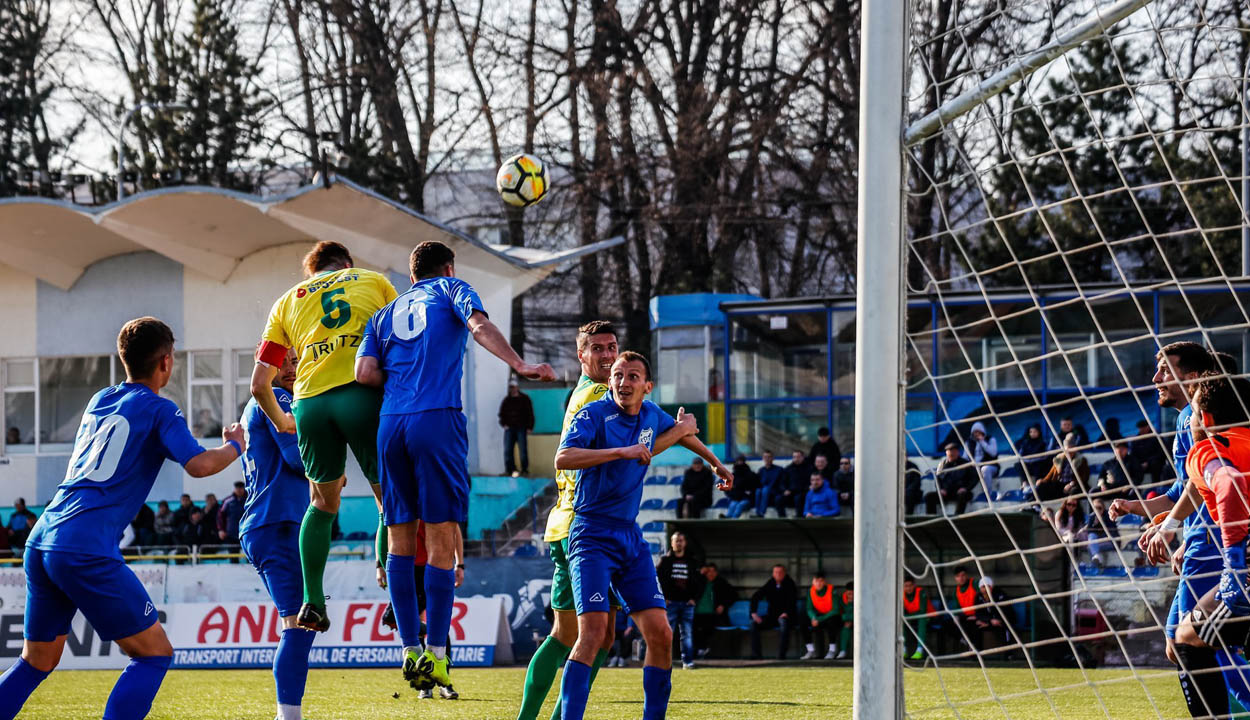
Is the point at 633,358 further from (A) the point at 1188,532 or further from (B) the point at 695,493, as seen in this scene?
(B) the point at 695,493

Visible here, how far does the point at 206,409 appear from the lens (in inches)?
1074

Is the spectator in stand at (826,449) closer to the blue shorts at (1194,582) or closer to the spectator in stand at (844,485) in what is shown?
the spectator in stand at (844,485)

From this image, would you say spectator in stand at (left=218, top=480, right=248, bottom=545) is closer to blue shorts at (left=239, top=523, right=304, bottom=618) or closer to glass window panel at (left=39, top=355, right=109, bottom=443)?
glass window panel at (left=39, top=355, right=109, bottom=443)

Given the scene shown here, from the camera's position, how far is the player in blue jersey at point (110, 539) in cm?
583

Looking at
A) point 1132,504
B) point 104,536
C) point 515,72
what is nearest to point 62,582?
point 104,536

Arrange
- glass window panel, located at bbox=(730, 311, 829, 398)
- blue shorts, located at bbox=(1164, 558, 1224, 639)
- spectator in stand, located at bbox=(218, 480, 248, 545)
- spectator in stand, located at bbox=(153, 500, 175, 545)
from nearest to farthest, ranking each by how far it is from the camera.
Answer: blue shorts, located at bbox=(1164, 558, 1224, 639)
spectator in stand, located at bbox=(218, 480, 248, 545)
spectator in stand, located at bbox=(153, 500, 175, 545)
glass window panel, located at bbox=(730, 311, 829, 398)

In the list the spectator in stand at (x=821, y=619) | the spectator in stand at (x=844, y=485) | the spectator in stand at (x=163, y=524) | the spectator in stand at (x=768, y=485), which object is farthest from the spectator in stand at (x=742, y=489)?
the spectator in stand at (x=163, y=524)

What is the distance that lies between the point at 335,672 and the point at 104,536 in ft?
37.2

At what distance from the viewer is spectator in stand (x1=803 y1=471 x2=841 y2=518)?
62.8 ft

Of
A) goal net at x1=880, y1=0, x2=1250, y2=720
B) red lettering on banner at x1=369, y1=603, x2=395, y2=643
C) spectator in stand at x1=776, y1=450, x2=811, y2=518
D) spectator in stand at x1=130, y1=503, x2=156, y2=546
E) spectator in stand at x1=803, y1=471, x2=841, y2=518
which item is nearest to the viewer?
goal net at x1=880, y1=0, x2=1250, y2=720

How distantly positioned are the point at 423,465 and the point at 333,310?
0.98 meters

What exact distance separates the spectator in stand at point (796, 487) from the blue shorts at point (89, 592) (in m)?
14.8

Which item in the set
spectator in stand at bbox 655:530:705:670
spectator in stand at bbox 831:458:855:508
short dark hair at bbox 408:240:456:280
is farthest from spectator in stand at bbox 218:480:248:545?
short dark hair at bbox 408:240:456:280

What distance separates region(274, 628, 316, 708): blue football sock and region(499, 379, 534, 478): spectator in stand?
17.8 m
